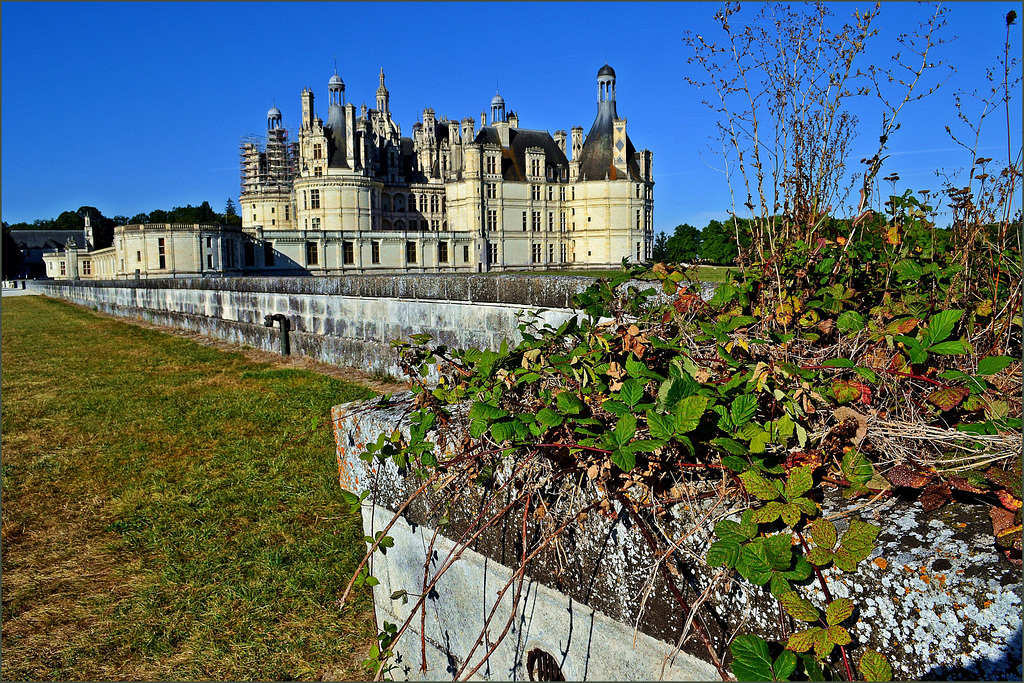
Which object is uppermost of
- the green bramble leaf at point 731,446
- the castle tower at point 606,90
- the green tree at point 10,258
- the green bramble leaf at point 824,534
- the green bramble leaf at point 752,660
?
the castle tower at point 606,90

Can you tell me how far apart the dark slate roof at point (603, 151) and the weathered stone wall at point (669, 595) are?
64.0 metres

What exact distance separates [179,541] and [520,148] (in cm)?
6637

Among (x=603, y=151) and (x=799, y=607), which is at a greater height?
(x=603, y=151)

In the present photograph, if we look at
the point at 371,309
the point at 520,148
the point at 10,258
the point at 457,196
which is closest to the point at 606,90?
the point at 520,148

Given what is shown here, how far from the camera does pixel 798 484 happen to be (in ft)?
3.64

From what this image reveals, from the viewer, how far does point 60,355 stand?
36.1 ft

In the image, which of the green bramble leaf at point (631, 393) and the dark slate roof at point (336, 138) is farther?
the dark slate roof at point (336, 138)

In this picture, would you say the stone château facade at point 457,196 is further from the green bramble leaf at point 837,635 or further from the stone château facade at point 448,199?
the green bramble leaf at point 837,635

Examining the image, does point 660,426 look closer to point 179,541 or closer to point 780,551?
point 780,551

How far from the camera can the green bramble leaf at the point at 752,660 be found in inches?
40.4

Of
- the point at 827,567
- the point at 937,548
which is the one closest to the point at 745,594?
the point at 827,567

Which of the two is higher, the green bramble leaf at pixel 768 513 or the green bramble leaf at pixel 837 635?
the green bramble leaf at pixel 768 513

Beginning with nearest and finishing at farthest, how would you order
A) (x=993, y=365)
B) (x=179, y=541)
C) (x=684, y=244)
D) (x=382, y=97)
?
(x=993, y=365)
(x=684, y=244)
(x=179, y=541)
(x=382, y=97)

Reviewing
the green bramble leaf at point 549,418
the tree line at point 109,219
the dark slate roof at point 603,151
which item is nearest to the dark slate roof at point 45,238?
the tree line at point 109,219
